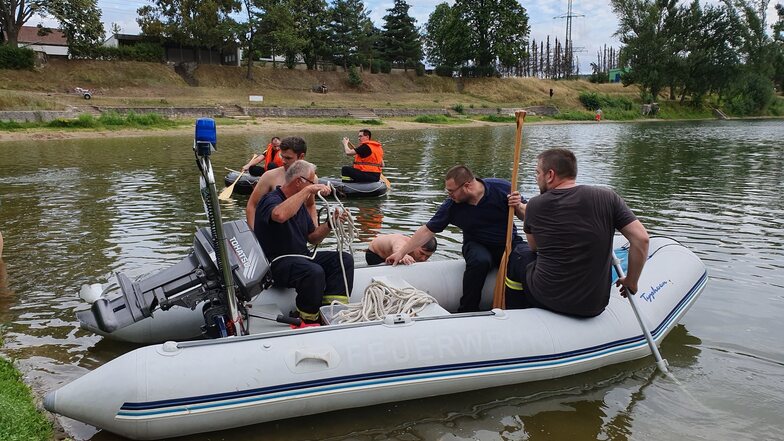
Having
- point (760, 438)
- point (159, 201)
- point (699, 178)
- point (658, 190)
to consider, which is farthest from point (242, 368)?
point (699, 178)

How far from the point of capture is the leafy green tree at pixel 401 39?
2256 inches

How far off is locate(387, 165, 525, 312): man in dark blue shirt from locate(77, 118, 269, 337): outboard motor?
1.60 m

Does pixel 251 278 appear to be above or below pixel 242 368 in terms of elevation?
above

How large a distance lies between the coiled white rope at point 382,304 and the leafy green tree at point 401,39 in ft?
180

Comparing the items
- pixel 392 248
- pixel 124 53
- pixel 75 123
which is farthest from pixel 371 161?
pixel 124 53

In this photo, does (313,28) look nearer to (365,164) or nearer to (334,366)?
(365,164)

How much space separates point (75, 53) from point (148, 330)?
41407mm

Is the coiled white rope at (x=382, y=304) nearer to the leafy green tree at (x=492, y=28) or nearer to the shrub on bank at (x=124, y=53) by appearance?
the shrub on bank at (x=124, y=53)

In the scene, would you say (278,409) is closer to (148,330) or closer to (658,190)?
(148,330)

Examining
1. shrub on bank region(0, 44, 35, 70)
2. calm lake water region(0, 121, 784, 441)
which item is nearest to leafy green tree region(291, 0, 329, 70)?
shrub on bank region(0, 44, 35, 70)

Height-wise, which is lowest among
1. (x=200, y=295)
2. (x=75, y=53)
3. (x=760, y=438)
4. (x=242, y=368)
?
(x=760, y=438)

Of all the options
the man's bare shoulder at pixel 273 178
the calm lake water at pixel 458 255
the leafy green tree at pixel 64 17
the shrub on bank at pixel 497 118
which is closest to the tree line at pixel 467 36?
the leafy green tree at pixel 64 17

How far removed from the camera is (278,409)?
3623 millimetres

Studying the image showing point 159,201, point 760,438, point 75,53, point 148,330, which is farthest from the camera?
point 75,53
